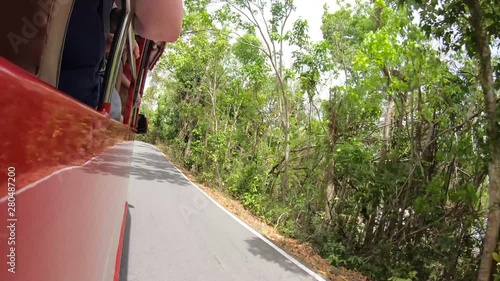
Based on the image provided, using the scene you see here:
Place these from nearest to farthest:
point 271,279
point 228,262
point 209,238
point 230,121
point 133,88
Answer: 1. point 133,88
2. point 271,279
3. point 228,262
4. point 209,238
5. point 230,121

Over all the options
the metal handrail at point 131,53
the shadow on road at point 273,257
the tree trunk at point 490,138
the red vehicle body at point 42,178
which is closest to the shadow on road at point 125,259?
the shadow on road at point 273,257

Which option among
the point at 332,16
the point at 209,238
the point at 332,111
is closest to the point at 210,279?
the point at 209,238

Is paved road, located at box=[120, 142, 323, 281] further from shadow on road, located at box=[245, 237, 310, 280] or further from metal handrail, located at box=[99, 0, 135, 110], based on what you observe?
metal handrail, located at box=[99, 0, 135, 110]

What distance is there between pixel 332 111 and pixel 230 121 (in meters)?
13.5

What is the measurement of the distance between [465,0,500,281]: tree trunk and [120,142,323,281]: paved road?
2.48m

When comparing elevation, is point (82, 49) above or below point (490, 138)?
below

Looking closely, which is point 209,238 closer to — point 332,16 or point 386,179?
point 386,179

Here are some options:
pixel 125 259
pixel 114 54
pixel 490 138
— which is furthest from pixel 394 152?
pixel 114 54

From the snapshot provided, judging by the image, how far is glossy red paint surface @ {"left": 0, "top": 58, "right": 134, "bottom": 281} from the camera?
552 mm

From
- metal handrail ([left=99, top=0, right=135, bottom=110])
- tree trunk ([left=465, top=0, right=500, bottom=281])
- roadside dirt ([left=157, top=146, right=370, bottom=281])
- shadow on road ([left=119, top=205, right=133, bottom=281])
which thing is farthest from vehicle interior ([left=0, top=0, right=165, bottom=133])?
roadside dirt ([left=157, top=146, right=370, bottom=281])

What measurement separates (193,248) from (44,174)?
5.82 metres

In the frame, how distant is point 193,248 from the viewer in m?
6.21

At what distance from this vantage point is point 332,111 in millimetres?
10781

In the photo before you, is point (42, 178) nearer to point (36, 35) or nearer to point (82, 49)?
point (36, 35)
